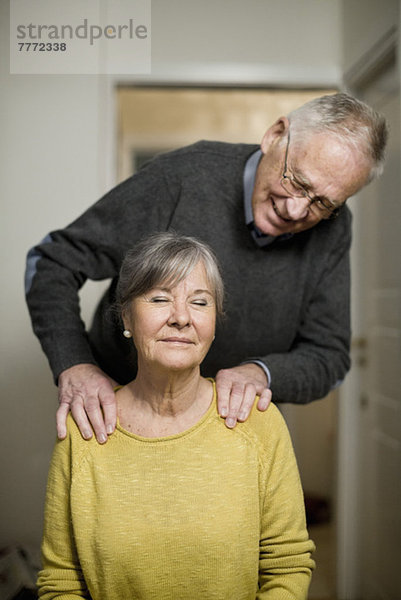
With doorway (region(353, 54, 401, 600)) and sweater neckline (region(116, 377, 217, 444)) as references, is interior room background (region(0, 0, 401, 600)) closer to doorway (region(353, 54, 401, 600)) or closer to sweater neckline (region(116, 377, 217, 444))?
doorway (region(353, 54, 401, 600))

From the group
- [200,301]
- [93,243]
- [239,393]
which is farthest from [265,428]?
[93,243]

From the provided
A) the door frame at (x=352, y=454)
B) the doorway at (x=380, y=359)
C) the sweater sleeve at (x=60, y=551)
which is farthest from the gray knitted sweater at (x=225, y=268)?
the door frame at (x=352, y=454)

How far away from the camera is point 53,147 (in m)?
2.72

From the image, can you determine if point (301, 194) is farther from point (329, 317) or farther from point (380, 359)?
point (380, 359)

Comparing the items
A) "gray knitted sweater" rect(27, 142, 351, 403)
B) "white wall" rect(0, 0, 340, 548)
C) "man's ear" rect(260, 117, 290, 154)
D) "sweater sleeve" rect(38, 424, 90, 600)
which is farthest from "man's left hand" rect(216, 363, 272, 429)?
"white wall" rect(0, 0, 340, 548)

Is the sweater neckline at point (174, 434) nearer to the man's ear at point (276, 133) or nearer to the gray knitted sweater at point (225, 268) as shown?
the gray knitted sweater at point (225, 268)

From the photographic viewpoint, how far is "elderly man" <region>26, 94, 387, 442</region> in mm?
1232

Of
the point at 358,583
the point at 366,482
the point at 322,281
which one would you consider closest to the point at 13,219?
the point at 322,281

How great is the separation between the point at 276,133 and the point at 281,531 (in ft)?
2.71

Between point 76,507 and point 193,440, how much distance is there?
25 cm

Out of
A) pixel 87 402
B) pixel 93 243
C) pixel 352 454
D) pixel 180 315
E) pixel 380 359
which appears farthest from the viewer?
pixel 352 454

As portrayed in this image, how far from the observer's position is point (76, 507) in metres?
1.13

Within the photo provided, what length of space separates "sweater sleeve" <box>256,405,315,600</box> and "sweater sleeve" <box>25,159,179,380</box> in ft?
1.68

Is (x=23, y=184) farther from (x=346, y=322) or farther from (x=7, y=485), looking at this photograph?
(x=346, y=322)
